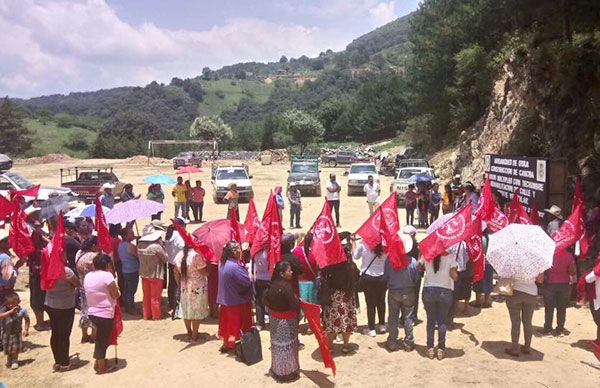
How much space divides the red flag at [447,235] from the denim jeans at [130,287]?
4986mm

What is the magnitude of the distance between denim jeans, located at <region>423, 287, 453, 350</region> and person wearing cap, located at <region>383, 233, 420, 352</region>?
0.86ft

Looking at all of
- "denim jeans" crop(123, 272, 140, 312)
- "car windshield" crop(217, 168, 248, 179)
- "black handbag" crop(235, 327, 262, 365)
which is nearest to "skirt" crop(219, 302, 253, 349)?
"black handbag" crop(235, 327, 262, 365)

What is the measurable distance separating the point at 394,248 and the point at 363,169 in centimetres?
2049

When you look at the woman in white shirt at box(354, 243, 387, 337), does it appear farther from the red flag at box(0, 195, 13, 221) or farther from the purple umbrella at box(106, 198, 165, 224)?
the red flag at box(0, 195, 13, 221)

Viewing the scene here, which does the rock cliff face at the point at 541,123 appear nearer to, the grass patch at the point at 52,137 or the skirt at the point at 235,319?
the skirt at the point at 235,319

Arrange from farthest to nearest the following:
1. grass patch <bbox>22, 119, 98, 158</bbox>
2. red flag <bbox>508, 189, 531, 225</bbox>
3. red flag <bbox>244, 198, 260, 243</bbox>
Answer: grass patch <bbox>22, 119, 98, 158</bbox> → red flag <bbox>508, 189, 531, 225</bbox> → red flag <bbox>244, 198, 260, 243</bbox>

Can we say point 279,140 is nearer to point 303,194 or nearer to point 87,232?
point 303,194

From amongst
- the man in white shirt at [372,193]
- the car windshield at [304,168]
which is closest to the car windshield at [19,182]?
the car windshield at [304,168]

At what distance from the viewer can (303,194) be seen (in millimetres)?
26969

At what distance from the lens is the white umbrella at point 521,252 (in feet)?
21.9

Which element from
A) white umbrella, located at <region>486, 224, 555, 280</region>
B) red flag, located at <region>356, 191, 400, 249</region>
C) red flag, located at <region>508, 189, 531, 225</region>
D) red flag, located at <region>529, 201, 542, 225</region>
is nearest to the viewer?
white umbrella, located at <region>486, 224, 555, 280</region>

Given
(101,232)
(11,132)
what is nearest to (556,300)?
(101,232)

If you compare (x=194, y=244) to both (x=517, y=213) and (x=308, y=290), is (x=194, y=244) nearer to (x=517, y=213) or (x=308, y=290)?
(x=308, y=290)

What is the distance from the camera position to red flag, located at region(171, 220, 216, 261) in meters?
7.75
